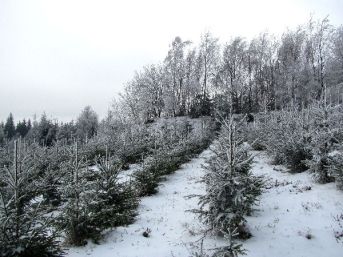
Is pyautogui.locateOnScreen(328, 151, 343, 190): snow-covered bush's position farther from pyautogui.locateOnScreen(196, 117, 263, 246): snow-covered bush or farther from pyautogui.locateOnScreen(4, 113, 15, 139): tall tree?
pyautogui.locateOnScreen(4, 113, 15, 139): tall tree

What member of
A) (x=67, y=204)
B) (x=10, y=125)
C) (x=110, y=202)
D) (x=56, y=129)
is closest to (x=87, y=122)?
(x=56, y=129)

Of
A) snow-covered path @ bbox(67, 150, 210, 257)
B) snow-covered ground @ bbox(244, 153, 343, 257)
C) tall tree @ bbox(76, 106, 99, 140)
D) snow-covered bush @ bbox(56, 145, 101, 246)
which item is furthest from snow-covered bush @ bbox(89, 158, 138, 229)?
tall tree @ bbox(76, 106, 99, 140)

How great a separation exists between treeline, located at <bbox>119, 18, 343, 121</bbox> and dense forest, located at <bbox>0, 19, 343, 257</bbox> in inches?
7.0

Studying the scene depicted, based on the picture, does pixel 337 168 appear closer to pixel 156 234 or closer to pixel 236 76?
pixel 156 234

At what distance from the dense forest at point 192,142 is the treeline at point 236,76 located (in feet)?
0.58

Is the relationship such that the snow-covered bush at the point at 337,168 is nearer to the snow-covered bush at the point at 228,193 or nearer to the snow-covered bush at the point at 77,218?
the snow-covered bush at the point at 228,193

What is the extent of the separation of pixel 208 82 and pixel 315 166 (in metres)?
37.3

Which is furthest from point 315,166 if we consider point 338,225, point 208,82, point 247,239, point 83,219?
point 208,82

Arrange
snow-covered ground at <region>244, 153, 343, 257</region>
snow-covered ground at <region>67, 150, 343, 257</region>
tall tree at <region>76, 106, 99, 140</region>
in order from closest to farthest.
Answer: snow-covered ground at <region>244, 153, 343, 257</region> → snow-covered ground at <region>67, 150, 343, 257</region> → tall tree at <region>76, 106, 99, 140</region>

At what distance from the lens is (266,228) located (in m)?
10.0

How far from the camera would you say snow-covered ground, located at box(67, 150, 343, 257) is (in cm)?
886

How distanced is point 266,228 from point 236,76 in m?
39.8

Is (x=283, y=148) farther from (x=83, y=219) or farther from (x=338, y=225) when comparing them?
(x=83, y=219)

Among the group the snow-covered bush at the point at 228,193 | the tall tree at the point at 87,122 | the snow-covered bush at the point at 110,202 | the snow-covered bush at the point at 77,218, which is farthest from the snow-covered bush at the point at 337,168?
the tall tree at the point at 87,122
